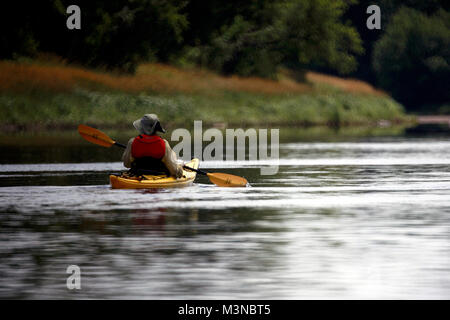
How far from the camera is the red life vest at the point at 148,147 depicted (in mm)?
19688

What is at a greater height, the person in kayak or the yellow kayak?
the person in kayak

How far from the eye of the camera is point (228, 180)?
68.1ft

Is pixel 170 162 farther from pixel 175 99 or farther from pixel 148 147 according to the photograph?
pixel 175 99

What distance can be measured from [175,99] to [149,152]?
3645cm

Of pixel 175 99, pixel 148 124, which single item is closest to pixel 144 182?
pixel 148 124

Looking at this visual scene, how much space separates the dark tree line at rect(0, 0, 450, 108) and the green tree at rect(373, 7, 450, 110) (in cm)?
7

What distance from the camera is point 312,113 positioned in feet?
210

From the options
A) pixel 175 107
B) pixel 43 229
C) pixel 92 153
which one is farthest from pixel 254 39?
pixel 43 229

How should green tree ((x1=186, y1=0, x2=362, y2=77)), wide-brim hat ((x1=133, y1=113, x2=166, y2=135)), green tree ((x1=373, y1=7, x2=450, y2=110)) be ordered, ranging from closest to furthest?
wide-brim hat ((x1=133, y1=113, x2=166, y2=135)) < green tree ((x1=186, y1=0, x2=362, y2=77)) < green tree ((x1=373, y1=7, x2=450, y2=110))

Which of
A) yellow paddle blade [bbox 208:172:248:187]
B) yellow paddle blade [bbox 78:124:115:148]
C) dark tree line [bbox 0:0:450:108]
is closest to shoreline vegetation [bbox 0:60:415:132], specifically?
dark tree line [bbox 0:0:450:108]

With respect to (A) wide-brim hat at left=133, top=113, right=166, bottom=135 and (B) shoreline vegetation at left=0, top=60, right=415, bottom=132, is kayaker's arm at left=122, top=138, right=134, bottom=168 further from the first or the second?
(B) shoreline vegetation at left=0, top=60, right=415, bottom=132

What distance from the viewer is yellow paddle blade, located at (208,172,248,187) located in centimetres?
2075

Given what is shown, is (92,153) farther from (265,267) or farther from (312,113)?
(312,113)

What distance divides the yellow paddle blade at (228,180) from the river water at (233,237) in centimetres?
21
